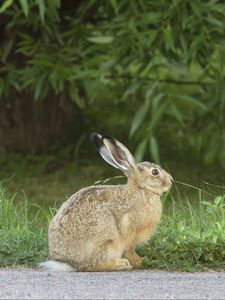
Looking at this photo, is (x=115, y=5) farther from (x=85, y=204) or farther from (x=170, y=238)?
(x=85, y=204)

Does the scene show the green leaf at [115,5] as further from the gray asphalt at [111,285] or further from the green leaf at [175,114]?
the gray asphalt at [111,285]

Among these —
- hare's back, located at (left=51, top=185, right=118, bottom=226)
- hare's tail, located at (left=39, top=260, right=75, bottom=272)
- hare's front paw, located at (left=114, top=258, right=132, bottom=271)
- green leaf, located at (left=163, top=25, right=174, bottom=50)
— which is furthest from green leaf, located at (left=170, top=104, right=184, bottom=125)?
hare's tail, located at (left=39, top=260, right=75, bottom=272)

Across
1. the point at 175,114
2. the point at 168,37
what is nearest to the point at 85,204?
the point at 175,114

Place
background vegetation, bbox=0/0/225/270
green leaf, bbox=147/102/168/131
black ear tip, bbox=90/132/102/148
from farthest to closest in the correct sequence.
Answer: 1. green leaf, bbox=147/102/168/131
2. background vegetation, bbox=0/0/225/270
3. black ear tip, bbox=90/132/102/148

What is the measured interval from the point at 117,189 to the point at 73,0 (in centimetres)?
561

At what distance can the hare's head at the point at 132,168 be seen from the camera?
29.9 feet

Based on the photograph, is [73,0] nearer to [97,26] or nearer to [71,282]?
[97,26]

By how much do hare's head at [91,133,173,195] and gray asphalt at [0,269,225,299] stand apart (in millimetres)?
742

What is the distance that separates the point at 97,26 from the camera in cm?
1369

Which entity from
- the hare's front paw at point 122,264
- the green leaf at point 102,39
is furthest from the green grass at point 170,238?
the green leaf at point 102,39

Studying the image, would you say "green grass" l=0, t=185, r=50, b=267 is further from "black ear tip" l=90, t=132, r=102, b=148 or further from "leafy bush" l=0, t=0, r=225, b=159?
"leafy bush" l=0, t=0, r=225, b=159

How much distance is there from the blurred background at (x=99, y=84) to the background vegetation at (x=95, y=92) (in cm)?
1

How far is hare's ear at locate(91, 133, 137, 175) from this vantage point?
909 cm

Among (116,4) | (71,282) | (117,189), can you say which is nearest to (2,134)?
(116,4)
